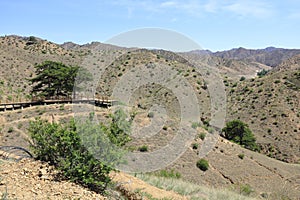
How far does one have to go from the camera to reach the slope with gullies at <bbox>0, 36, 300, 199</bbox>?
25542mm

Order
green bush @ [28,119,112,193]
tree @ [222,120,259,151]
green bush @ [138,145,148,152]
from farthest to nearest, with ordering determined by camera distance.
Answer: tree @ [222,120,259,151]
green bush @ [138,145,148,152]
green bush @ [28,119,112,193]

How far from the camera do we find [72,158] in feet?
29.9

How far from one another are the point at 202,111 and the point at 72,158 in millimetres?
43339

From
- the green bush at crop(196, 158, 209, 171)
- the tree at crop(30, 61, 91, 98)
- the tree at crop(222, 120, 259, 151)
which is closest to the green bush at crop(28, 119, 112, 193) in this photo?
the green bush at crop(196, 158, 209, 171)

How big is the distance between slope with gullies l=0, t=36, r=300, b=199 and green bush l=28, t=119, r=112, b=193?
3.90 m

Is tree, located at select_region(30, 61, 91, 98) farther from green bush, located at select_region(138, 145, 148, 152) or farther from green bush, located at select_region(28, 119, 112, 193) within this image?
green bush, located at select_region(28, 119, 112, 193)

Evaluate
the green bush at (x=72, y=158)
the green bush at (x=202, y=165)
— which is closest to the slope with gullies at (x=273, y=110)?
the green bush at (x=202, y=165)

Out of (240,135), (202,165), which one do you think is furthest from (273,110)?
(202,165)

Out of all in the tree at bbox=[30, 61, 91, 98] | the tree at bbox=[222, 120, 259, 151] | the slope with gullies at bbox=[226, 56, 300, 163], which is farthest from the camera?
the slope with gullies at bbox=[226, 56, 300, 163]

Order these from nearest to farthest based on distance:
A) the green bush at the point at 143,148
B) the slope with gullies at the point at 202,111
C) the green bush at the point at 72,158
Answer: the green bush at the point at 72,158, the green bush at the point at 143,148, the slope with gullies at the point at 202,111

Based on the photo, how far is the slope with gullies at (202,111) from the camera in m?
25.5

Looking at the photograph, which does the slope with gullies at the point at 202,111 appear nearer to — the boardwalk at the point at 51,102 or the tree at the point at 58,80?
the boardwalk at the point at 51,102

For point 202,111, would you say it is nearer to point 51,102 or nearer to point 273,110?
point 273,110

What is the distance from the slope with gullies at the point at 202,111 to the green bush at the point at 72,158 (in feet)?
12.8
